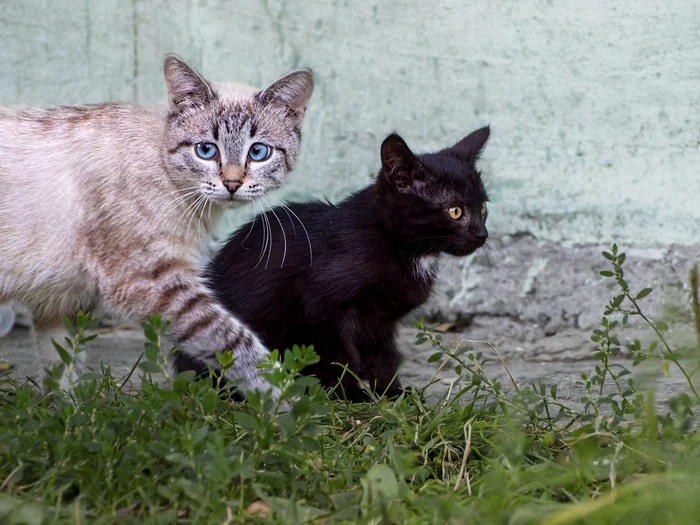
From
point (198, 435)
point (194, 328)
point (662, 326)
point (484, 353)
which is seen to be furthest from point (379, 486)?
point (484, 353)

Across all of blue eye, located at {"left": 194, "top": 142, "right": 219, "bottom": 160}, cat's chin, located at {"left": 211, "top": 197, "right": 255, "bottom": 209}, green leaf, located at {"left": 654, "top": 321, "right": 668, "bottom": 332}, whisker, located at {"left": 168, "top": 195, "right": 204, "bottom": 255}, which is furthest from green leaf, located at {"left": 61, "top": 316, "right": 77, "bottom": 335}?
green leaf, located at {"left": 654, "top": 321, "right": 668, "bottom": 332}

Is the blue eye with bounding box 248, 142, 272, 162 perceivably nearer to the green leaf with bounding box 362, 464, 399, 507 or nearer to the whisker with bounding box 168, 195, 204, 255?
the whisker with bounding box 168, 195, 204, 255

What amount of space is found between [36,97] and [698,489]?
146 inches

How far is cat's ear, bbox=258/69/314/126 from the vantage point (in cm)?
324

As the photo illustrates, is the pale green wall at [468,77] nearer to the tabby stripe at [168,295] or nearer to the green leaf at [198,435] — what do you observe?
the tabby stripe at [168,295]

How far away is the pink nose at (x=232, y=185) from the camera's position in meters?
3.03

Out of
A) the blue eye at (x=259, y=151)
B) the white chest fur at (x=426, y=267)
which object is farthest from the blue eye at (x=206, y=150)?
the white chest fur at (x=426, y=267)

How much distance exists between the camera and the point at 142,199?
3029 mm

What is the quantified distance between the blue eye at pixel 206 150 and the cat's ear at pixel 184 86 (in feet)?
0.59

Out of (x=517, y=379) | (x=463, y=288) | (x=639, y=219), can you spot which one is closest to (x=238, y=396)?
(x=517, y=379)

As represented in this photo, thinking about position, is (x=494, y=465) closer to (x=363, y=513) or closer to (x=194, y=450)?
(x=363, y=513)

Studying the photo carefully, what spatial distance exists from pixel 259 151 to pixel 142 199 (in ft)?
1.63

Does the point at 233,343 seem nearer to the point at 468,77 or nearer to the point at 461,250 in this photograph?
the point at 461,250

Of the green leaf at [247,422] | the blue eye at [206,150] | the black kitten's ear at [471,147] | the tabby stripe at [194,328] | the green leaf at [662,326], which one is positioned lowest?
the tabby stripe at [194,328]
